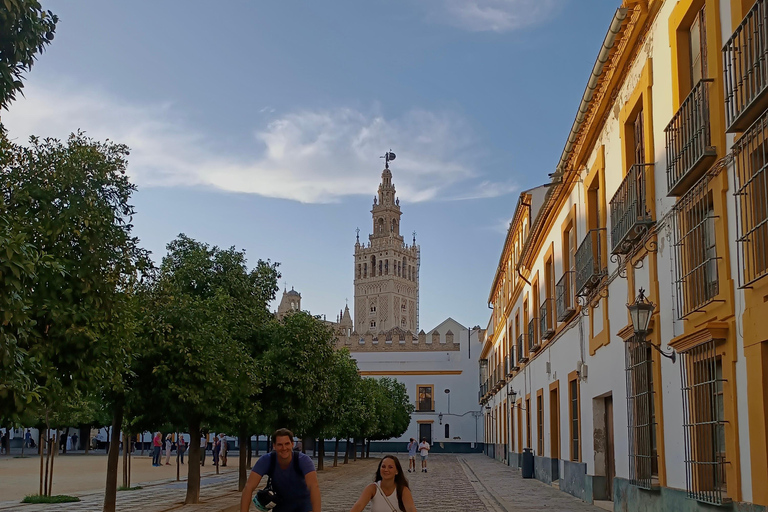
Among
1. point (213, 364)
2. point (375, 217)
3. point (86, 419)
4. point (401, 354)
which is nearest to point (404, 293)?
point (375, 217)

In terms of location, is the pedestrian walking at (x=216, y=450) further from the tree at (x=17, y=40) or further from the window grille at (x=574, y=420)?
the tree at (x=17, y=40)

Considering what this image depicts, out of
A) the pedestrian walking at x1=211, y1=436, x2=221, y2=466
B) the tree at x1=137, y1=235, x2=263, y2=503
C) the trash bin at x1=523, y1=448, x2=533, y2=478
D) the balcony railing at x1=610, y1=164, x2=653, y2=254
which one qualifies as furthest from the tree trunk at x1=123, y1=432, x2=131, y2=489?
the balcony railing at x1=610, y1=164, x2=653, y2=254

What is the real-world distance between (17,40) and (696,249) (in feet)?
22.2

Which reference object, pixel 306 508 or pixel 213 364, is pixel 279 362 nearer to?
pixel 213 364

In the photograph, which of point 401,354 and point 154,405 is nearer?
point 154,405

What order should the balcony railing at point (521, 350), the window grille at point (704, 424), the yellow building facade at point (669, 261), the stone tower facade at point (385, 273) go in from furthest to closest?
the stone tower facade at point (385, 273), the balcony railing at point (521, 350), the window grille at point (704, 424), the yellow building facade at point (669, 261)

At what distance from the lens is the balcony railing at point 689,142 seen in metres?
8.66

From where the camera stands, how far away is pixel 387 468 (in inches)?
265

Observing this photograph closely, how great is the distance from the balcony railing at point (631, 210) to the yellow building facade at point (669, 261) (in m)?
0.03

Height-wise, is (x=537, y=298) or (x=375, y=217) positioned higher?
(x=375, y=217)

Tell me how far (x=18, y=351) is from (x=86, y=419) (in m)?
42.6

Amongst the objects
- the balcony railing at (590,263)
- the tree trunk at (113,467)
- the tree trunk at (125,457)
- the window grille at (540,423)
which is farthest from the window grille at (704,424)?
the tree trunk at (125,457)

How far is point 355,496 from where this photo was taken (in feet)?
69.1

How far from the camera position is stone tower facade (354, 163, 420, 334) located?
5143 inches
